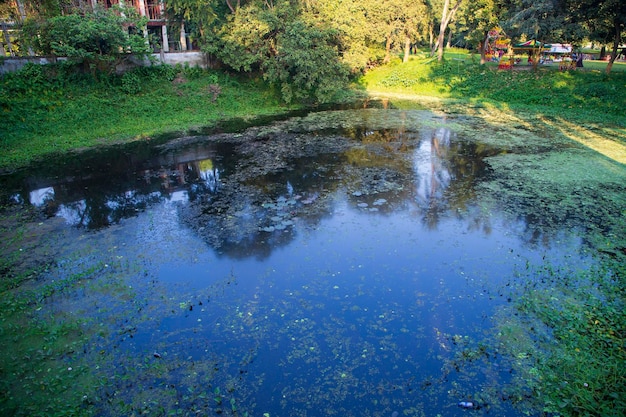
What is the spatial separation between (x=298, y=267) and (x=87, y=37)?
48.4 feet

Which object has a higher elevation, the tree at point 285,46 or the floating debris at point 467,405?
the tree at point 285,46

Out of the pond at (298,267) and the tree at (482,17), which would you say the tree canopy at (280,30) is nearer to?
→ the tree at (482,17)

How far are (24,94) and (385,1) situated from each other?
67.9 feet

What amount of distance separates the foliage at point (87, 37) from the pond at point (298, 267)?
5.72 m

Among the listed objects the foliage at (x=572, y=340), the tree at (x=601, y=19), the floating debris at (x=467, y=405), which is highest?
the tree at (x=601, y=19)

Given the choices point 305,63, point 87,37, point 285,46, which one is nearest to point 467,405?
point 305,63

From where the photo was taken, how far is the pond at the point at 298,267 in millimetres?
5125

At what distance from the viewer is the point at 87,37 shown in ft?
54.9

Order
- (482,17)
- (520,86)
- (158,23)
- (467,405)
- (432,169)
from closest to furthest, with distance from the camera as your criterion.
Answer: (467,405), (432,169), (520,86), (482,17), (158,23)

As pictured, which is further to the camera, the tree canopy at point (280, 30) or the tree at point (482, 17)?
the tree at point (482, 17)

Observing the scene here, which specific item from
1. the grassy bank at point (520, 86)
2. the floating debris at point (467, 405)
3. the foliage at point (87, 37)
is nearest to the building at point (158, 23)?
the foliage at point (87, 37)

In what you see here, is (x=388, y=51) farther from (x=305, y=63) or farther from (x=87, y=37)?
(x=87, y=37)

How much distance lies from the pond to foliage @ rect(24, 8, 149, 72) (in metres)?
5.72

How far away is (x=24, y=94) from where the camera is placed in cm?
1647
